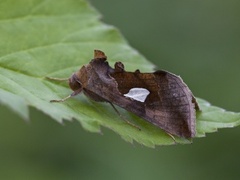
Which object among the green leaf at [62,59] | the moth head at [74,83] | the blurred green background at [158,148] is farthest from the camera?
the blurred green background at [158,148]

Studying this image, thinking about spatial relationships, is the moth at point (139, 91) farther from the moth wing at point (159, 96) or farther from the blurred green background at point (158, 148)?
the blurred green background at point (158, 148)

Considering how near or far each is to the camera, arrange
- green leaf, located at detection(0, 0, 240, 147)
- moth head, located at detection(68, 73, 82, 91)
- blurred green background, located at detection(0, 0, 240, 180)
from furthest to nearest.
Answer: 1. blurred green background, located at detection(0, 0, 240, 180)
2. moth head, located at detection(68, 73, 82, 91)
3. green leaf, located at detection(0, 0, 240, 147)

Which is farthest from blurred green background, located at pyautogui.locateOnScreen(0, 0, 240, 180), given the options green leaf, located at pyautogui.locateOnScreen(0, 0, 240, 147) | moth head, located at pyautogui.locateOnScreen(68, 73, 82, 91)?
moth head, located at pyautogui.locateOnScreen(68, 73, 82, 91)

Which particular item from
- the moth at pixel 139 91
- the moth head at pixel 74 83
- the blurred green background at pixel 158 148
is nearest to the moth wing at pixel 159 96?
the moth at pixel 139 91

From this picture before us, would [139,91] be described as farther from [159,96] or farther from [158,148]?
[158,148]

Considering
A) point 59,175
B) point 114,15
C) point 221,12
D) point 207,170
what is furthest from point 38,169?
point 221,12

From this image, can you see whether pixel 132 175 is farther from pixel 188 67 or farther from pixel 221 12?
pixel 221 12

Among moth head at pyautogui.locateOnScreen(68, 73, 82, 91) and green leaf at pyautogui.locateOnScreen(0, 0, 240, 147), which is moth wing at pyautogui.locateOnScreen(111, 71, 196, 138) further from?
moth head at pyautogui.locateOnScreen(68, 73, 82, 91)
